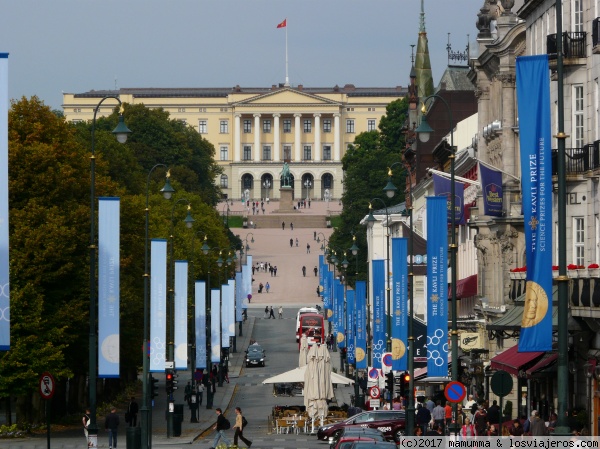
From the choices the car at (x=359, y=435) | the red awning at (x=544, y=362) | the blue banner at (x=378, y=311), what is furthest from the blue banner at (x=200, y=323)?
the car at (x=359, y=435)

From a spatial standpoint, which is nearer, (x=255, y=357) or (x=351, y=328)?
(x=351, y=328)

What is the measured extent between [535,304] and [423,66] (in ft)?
316

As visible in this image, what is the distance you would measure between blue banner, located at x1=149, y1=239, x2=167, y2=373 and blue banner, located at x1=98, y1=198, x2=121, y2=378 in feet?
24.3

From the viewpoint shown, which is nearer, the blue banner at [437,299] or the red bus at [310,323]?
the blue banner at [437,299]

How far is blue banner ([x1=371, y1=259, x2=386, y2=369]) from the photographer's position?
6019cm

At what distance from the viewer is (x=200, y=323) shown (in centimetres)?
6838

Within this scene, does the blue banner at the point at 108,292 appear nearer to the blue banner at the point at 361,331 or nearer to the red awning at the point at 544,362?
the red awning at the point at 544,362

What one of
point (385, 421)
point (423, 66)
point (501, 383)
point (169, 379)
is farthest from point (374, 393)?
point (423, 66)

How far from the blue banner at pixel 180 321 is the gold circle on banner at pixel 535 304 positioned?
28.6 metres

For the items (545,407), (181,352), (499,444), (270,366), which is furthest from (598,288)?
(270,366)

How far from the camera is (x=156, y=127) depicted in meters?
144

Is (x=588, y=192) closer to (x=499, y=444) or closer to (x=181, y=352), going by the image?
(x=499, y=444)

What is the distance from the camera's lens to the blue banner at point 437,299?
4247 centimetres

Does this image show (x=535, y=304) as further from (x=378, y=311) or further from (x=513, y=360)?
(x=378, y=311)
